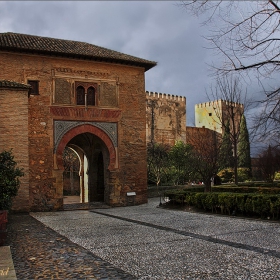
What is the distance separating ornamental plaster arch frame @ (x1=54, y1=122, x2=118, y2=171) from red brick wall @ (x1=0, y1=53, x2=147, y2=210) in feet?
0.66

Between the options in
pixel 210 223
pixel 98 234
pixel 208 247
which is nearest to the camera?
pixel 208 247

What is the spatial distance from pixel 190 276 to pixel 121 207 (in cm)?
1267

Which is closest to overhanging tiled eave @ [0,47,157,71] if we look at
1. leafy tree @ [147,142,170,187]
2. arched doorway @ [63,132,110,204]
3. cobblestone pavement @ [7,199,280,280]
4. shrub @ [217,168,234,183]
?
arched doorway @ [63,132,110,204]

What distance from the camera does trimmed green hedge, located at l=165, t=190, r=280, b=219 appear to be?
412 inches

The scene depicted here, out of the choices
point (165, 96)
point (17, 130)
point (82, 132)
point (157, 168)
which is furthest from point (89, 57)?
point (165, 96)

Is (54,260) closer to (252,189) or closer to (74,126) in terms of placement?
(74,126)

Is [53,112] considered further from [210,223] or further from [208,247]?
[208,247]

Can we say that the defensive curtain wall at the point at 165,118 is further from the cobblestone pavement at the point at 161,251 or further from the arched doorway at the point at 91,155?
the cobblestone pavement at the point at 161,251

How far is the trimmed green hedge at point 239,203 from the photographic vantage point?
412 inches

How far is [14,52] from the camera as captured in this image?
1583 cm

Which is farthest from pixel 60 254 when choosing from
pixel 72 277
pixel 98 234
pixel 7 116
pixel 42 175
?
pixel 42 175

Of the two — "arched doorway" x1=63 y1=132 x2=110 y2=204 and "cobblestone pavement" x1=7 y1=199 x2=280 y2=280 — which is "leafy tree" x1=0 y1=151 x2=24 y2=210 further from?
"arched doorway" x1=63 y1=132 x2=110 y2=204

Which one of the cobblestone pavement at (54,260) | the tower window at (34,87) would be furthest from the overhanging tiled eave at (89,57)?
the cobblestone pavement at (54,260)

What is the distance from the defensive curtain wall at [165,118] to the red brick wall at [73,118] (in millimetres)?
20392
